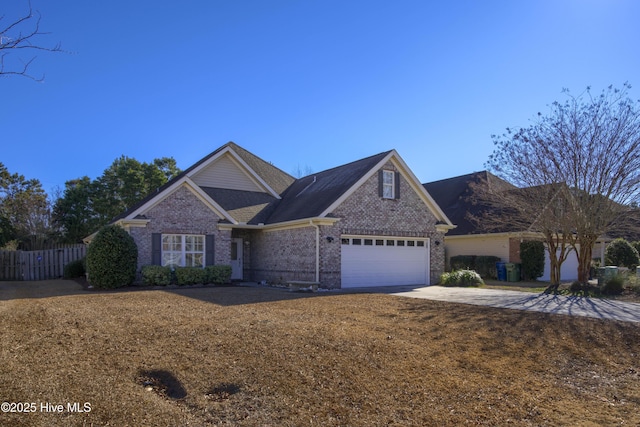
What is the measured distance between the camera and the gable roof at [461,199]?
84.8 ft

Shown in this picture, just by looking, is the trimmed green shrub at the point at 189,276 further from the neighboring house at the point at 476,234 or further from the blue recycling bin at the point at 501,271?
the blue recycling bin at the point at 501,271

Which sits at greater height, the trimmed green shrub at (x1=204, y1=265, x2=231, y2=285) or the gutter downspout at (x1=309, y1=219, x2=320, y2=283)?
the gutter downspout at (x1=309, y1=219, x2=320, y2=283)

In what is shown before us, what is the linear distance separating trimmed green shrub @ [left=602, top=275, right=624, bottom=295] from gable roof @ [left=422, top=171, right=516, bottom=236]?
8.03 m

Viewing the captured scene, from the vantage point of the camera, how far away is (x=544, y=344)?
27.4ft

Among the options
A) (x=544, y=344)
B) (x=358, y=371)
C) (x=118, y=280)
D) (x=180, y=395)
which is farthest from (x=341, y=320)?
(x=118, y=280)

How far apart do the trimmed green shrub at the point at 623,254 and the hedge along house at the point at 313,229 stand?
35.1 feet

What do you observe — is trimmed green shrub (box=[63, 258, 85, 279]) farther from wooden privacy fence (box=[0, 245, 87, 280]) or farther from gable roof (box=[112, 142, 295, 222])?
gable roof (box=[112, 142, 295, 222])

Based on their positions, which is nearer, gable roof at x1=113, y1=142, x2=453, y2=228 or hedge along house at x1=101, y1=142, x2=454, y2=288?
hedge along house at x1=101, y1=142, x2=454, y2=288

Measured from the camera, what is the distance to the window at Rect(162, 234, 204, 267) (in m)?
18.5

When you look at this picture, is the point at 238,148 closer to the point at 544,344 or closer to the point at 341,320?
the point at 341,320

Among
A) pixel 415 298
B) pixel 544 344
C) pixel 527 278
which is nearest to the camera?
pixel 544 344

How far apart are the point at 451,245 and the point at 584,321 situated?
57.7 ft

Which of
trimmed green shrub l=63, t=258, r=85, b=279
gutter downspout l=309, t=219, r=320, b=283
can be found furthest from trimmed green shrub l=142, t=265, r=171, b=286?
trimmed green shrub l=63, t=258, r=85, b=279

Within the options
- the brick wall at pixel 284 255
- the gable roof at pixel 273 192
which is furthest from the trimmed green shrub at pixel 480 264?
the brick wall at pixel 284 255
